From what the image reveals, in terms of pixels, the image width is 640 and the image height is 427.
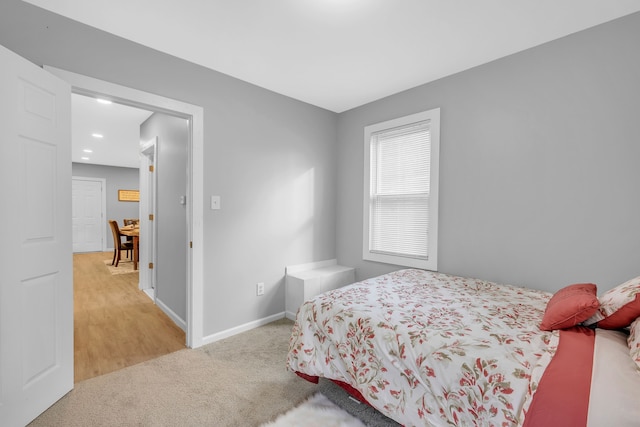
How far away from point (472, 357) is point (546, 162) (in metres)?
1.77

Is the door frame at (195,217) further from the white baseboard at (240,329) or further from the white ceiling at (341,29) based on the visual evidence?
the white ceiling at (341,29)

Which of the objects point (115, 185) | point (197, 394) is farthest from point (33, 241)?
point (115, 185)

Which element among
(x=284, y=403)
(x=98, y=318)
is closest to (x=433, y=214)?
(x=284, y=403)

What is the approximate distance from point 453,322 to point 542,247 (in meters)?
1.24

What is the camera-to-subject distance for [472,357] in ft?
4.07

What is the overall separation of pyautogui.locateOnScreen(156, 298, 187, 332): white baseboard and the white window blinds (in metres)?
2.17

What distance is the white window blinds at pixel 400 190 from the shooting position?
3000 millimetres

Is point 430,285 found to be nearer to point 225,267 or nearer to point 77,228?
point 225,267

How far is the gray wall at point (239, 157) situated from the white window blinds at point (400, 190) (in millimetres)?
621

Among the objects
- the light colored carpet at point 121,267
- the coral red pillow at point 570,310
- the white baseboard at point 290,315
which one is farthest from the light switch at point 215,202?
the light colored carpet at point 121,267

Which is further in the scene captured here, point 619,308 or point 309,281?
point 309,281

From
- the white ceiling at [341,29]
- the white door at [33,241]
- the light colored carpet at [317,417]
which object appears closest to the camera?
the white door at [33,241]

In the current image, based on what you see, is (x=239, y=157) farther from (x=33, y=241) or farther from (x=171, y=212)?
(x=33, y=241)

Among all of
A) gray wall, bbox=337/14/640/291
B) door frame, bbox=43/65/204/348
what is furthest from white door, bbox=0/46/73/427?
gray wall, bbox=337/14/640/291
